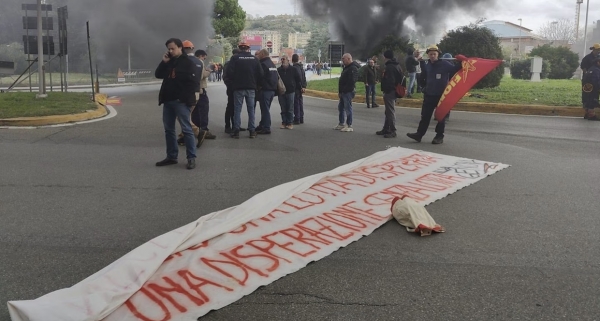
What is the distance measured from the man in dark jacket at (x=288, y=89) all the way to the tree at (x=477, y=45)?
30.9 feet

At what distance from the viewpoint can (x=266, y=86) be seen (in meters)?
9.90

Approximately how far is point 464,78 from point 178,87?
4587 mm

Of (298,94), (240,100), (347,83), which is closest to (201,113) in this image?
(240,100)

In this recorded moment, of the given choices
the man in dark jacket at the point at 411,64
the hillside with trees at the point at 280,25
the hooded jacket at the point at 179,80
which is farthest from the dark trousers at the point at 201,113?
the hillside with trees at the point at 280,25

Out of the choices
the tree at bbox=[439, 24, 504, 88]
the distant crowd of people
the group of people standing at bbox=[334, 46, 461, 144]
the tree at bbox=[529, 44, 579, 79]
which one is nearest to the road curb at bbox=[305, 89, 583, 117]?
the tree at bbox=[439, 24, 504, 88]

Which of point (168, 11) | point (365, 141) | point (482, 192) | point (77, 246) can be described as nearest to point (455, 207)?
point (482, 192)

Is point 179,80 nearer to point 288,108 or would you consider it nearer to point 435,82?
point 435,82

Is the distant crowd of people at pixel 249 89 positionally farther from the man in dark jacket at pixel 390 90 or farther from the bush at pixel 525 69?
the bush at pixel 525 69

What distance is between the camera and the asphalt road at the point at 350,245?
3219 millimetres

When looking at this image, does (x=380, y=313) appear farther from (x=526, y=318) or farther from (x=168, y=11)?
(x=168, y=11)

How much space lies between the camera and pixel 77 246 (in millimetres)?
4078

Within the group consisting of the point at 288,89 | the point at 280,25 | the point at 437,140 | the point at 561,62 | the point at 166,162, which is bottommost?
the point at 166,162

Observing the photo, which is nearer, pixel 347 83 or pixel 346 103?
pixel 347 83

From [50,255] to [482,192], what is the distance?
13.7ft
